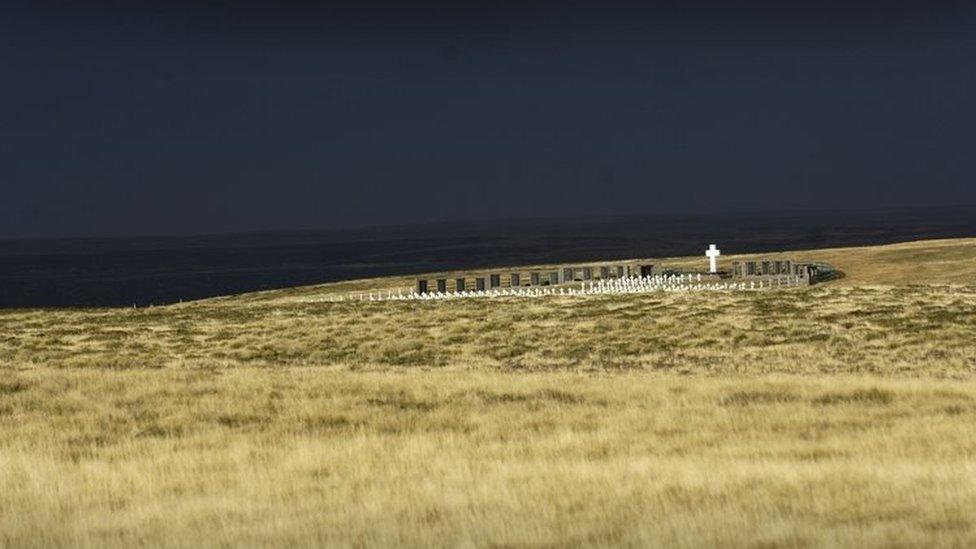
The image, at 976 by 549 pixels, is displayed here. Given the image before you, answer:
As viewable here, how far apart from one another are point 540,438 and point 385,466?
322 cm

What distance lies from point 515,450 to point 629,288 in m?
56.1

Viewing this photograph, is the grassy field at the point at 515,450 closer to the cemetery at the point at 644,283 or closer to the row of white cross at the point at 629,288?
the row of white cross at the point at 629,288

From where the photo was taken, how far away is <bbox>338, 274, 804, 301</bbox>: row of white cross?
7250 cm

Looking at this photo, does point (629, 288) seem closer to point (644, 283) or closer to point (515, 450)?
point (644, 283)

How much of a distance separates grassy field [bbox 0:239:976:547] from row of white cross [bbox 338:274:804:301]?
25.2 m

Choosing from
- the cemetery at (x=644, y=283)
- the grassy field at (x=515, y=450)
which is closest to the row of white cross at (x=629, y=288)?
the cemetery at (x=644, y=283)

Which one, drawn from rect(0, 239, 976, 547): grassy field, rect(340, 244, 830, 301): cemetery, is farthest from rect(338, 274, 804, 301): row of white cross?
rect(0, 239, 976, 547): grassy field

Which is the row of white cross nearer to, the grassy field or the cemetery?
the cemetery

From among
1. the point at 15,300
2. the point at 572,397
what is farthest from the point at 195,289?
the point at 572,397

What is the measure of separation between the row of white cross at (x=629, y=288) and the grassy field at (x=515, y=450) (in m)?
25.2

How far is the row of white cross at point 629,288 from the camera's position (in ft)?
238

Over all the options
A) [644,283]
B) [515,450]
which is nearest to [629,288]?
[644,283]

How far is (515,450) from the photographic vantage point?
20.3m

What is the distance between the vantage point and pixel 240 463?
1975 cm
